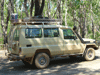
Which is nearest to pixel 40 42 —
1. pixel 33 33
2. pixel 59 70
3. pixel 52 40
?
pixel 33 33

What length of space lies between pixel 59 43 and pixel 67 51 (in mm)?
696

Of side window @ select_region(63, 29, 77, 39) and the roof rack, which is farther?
side window @ select_region(63, 29, 77, 39)

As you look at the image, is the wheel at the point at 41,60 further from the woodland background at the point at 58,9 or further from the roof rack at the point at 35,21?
the woodland background at the point at 58,9

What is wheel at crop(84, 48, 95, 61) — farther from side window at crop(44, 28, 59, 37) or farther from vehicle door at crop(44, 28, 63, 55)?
side window at crop(44, 28, 59, 37)

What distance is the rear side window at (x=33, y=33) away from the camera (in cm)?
849

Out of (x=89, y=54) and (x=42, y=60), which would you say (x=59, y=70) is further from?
(x=89, y=54)

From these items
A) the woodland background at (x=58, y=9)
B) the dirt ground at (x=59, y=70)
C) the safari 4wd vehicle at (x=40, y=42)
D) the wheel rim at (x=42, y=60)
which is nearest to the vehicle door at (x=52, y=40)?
the safari 4wd vehicle at (x=40, y=42)

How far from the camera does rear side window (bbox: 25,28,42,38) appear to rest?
8492 millimetres

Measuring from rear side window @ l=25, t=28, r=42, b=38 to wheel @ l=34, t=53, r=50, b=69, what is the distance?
3.34ft

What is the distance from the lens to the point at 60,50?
9.12m

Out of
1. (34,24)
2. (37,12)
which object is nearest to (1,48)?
(37,12)

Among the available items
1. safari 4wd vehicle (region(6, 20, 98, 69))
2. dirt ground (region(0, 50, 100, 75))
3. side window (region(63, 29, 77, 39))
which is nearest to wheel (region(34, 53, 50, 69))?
safari 4wd vehicle (region(6, 20, 98, 69))

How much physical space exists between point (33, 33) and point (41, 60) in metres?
1.50

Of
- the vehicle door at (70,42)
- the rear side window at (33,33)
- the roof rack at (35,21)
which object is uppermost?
the roof rack at (35,21)
